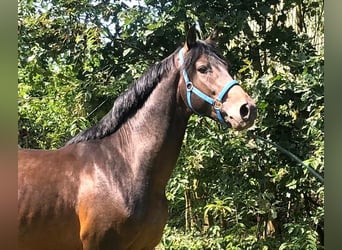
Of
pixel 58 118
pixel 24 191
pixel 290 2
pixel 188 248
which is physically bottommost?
pixel 188 248

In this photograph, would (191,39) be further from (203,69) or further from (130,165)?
(130,165)

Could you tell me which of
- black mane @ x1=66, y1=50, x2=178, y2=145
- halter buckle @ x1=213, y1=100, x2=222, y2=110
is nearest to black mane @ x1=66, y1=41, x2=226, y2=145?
black mane @ x1=66, y1=50, x2=178, y2=145

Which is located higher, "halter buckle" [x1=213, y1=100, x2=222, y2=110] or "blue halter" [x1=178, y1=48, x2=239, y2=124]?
"blue halter" [x1=178, y1=48, x2=239, y2=124]

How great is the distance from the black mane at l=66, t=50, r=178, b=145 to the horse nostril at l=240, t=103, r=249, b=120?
457 millimetres

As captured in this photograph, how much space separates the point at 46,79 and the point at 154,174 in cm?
250

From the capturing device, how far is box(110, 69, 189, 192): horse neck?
2.29 m

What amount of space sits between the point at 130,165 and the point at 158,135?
0.64ft

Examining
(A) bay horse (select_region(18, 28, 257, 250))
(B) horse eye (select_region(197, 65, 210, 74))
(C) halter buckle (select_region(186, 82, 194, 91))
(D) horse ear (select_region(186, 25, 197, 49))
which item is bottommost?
(A) bay horse (select_region(18, 28, 257, 250))

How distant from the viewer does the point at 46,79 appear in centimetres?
445

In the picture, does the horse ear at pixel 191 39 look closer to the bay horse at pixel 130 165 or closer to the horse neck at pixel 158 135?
the bay horse at pixel 130 165

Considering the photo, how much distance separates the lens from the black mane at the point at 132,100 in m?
2.38

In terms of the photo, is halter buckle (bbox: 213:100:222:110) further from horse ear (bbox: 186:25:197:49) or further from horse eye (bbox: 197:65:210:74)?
horse ear (bbox: 186:25:197:49)
